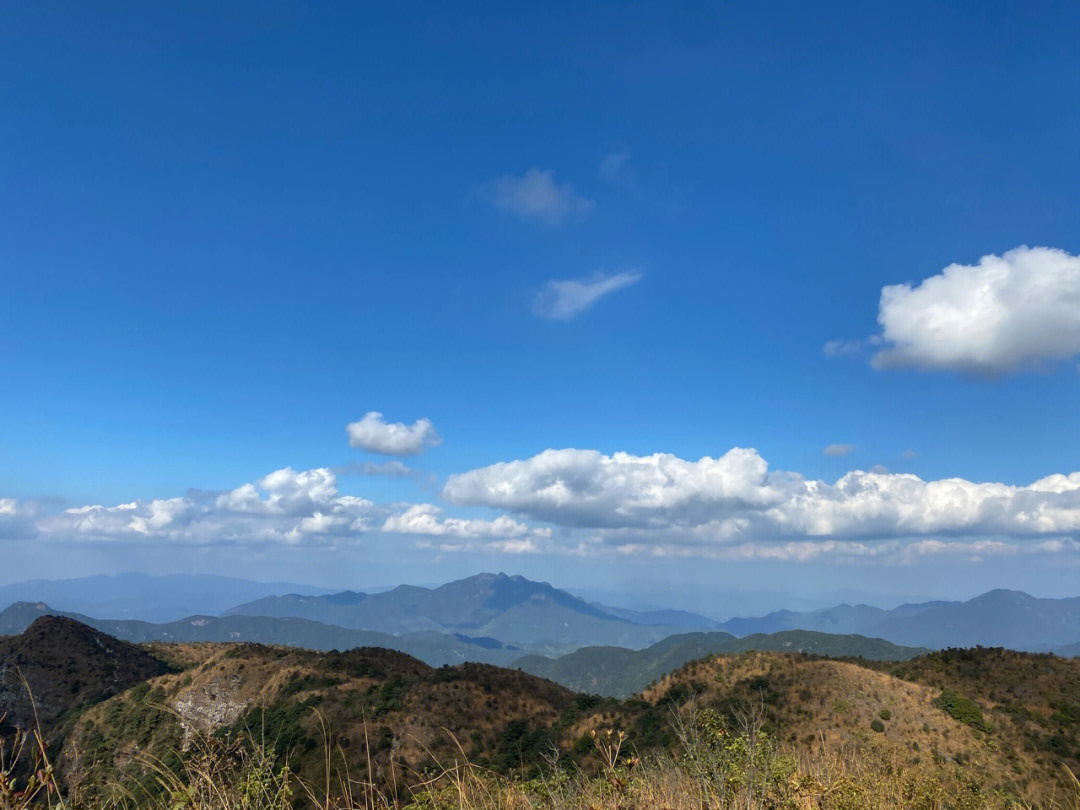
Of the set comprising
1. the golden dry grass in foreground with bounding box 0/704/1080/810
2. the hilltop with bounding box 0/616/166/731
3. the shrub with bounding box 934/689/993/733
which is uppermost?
the golden dry grass in foreground with bounding box 0/704/1080/810

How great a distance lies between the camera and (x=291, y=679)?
321ft

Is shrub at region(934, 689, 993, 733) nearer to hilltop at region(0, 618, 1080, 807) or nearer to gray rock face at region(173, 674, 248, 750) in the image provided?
hilltop at region(0, 618, 1080, 807)

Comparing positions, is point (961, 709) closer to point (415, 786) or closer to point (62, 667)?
point (415, 786)

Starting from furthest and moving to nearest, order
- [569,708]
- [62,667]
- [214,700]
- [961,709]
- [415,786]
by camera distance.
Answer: [62,667] → [569,708] → [214,700] → [961,709] → [415,786]

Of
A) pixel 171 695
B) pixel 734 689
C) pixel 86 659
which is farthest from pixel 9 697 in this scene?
pixel 734 689

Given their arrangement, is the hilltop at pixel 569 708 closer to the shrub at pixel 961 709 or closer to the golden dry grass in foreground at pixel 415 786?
the shrub at pixel 961 709

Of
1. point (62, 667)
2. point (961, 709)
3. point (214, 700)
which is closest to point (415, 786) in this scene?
point (961, 709)

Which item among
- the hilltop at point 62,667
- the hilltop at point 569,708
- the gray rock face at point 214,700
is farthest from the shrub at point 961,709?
the hilltop at point 62,667

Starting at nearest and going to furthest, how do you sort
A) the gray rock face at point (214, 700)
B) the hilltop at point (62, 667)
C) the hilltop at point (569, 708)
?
1. the hilltop at point (569, 708)
2. the gray rock face at point (214, 700)
3. the hilltop at point (62, 667)

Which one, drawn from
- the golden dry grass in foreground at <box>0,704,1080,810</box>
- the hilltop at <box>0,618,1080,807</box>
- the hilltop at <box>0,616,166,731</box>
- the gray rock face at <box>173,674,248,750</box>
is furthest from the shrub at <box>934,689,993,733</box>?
the hilltop at <box>0,616,166,731</box>

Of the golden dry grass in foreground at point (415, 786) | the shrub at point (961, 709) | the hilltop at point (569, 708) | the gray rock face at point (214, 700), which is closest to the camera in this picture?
the golden dry grass in foreground at point (415, 786)

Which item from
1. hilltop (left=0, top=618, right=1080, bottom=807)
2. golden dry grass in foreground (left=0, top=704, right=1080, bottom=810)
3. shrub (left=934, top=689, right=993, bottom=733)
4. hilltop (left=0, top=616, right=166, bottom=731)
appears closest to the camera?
golden dry grass in foreground (left=0, top=704, right=1080, bottom=810)

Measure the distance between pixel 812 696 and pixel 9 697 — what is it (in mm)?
146627

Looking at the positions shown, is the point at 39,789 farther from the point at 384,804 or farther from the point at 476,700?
the point at 476,700
